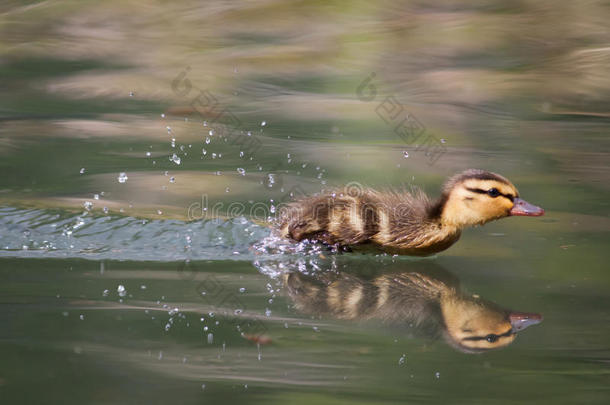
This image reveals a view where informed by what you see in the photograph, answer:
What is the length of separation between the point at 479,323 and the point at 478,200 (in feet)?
3.30

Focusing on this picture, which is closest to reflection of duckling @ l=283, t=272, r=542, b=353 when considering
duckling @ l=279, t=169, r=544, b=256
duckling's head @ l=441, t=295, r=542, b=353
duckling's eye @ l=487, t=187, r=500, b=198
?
duckling's head @ l=441, t=295, r=542, b=353

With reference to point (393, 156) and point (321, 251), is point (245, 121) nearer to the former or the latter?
point (393, 156)

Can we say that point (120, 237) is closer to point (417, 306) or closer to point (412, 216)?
point (412, 216)

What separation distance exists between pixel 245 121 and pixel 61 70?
2323 millimetres

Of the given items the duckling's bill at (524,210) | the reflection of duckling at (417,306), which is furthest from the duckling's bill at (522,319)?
the duckling's bill at (524,210)

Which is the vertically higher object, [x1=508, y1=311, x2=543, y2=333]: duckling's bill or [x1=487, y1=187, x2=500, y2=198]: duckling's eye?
[x1=487, y1=187, x2=500, y2=198]: duckling's eye

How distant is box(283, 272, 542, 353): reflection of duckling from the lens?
312cm

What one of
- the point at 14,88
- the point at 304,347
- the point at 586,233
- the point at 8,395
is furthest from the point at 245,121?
the point at 8,395

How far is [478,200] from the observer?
4.09 meters

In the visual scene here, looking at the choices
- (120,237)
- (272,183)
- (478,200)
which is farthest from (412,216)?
(120,237)

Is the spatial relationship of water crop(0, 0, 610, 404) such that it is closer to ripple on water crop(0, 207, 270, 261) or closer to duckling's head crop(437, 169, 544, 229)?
ripple on water crop(0, 207, 270, 261)

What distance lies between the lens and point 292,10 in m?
10.1

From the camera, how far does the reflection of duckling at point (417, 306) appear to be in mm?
3115

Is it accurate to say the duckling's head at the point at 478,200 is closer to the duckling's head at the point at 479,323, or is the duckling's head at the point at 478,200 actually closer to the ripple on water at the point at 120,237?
the duckling's head at the point at 479,323
